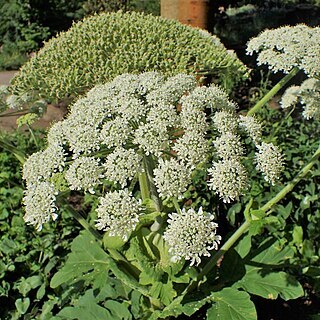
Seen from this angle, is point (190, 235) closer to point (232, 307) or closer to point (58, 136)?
point (232, 307)

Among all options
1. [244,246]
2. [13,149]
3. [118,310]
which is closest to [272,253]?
[244,246]

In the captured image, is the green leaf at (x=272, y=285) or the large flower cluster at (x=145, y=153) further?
the green leaf at (x=272, y=285)

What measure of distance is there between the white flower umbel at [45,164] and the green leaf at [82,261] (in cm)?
68

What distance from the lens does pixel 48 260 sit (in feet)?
12.4

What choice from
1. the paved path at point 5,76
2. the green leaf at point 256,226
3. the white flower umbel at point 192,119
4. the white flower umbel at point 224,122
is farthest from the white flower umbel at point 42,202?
the paved path at point 5,76

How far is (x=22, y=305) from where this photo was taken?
131 inches

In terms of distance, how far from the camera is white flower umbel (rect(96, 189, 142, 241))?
206 centimetres

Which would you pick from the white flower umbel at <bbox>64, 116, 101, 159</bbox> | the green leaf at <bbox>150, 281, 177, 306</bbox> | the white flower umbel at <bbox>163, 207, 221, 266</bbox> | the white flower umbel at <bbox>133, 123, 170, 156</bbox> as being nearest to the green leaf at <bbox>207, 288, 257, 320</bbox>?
the green leaf at <bbox>150, 281, 177, 306</bbox>

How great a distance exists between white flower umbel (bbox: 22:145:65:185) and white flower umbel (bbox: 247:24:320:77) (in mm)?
1171

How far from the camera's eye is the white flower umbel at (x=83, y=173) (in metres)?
2.11

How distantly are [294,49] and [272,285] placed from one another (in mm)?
1175

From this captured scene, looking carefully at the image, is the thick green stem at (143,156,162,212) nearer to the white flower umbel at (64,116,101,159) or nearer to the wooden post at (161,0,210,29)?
the white flower umbel at (64,116,101,159)

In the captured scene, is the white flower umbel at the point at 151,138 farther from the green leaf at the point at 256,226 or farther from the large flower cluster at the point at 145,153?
the green leaf at the point at 256,226

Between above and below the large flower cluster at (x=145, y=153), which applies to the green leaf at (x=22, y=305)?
below
